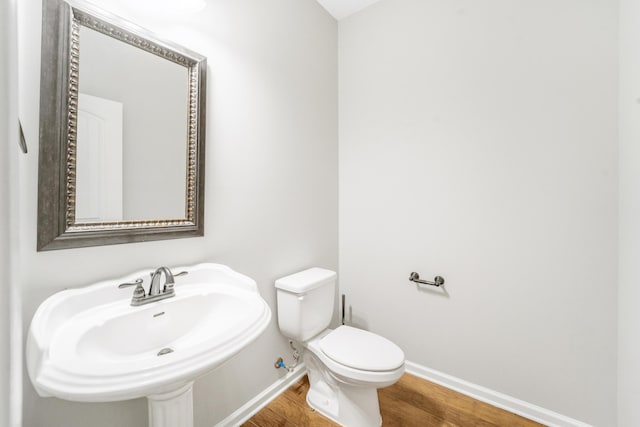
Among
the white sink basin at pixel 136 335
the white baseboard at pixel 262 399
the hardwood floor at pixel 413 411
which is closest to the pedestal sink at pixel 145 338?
the white sink basin at pixel 136 335

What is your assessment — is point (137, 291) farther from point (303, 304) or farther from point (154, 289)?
point (303, 304)

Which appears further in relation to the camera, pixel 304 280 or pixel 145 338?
pixel 304 280

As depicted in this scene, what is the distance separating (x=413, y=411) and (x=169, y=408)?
1.29 m

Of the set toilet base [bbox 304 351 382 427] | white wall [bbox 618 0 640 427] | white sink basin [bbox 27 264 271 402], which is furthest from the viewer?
toilet base [bbox 304 351 382 427]

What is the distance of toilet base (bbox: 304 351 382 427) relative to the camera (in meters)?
1.33

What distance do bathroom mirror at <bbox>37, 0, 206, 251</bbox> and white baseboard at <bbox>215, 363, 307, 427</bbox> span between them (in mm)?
971

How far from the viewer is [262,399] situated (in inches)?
58.2

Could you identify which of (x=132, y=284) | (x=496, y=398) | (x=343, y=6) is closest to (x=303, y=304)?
(x=132, y=284)

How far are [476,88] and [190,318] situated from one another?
75.1 inches

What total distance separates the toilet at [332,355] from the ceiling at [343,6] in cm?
192

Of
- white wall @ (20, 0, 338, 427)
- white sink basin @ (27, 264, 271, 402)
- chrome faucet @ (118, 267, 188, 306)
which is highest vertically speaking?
white wall @ (20, 0, 338, 427)

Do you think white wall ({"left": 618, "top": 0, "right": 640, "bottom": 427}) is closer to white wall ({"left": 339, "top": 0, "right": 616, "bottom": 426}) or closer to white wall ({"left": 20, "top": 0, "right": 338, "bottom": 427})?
white wall ({"left": 339, "top": 0, "right": 616, "bottom": 426})

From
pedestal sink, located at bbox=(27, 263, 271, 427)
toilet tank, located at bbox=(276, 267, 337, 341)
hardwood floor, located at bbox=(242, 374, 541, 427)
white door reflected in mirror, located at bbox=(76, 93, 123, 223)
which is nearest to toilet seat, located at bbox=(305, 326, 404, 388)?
toilet tank, located at bbox=(276, 267, 337, 341)

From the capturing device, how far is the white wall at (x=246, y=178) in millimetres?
825
